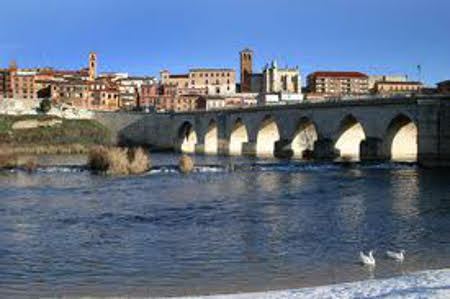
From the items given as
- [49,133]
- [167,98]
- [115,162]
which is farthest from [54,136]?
[115,162]

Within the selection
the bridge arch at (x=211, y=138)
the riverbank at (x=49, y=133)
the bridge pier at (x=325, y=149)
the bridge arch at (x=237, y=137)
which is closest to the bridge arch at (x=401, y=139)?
the bridge pier at (x=325, y=149)

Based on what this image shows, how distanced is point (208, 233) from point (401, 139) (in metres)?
49.4

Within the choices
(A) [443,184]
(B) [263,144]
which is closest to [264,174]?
(A) [443,184]

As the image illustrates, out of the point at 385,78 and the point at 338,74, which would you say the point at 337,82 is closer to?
the point at 338,74

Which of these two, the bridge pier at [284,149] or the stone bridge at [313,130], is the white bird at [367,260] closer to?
the stone bridge at [313,130]

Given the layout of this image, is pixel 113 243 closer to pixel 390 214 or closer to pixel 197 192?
pixel 390 214

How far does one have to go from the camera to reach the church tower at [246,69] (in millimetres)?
190500

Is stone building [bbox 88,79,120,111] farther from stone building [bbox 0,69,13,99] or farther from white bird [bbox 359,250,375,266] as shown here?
white bird [bbox 359,250,375,266]

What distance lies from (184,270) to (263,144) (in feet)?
248

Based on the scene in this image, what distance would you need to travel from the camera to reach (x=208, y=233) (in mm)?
23938

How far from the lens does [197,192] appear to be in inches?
1486

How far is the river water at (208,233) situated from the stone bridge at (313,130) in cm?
1166

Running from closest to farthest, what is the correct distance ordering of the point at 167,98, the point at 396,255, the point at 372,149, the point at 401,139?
the point at 396,255, the point at 372,149, the point at 401,139, the point at 167,98

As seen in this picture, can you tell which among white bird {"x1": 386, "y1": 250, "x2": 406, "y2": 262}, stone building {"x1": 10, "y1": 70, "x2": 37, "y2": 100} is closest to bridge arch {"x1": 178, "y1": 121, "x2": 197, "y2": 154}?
stone building {"x1": 10, "y1": 70, "x2": 37, "y2": 100}
